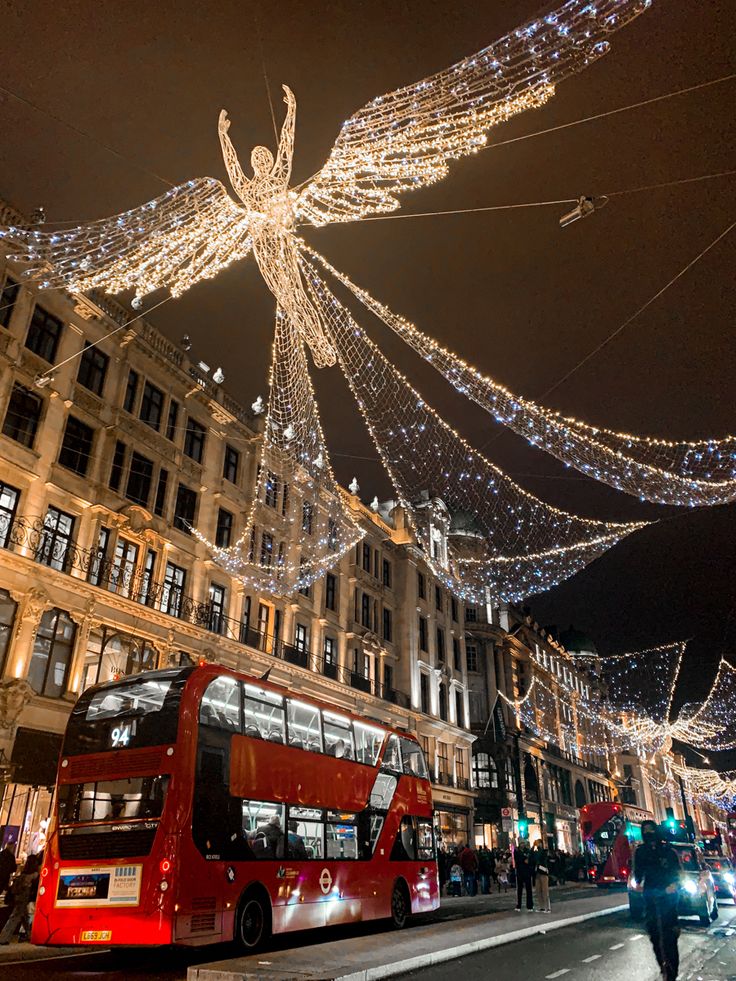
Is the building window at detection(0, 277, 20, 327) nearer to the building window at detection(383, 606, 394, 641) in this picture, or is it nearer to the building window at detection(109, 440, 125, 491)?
the building window at detection(109, 440, 125, 491)

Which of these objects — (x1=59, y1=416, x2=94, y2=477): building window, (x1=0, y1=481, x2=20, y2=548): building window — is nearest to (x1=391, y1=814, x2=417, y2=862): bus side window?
(x1=0, y1=481, x2=20, y2=548): building window

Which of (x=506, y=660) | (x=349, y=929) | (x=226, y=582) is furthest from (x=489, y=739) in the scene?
(x=349, y=929)

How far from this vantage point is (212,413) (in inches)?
1090

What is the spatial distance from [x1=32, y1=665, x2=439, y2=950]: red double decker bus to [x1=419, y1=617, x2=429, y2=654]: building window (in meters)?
28.3

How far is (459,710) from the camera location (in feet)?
147

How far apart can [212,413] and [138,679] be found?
1831 centimetres

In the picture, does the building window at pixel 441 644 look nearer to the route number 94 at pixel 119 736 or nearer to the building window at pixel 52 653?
the building window at pixel 52 653

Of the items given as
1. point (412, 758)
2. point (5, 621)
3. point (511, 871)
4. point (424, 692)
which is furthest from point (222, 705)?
point (424, 692)

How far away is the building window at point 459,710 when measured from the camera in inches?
1735

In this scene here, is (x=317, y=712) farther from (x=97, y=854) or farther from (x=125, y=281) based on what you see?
(x=125, y=281)

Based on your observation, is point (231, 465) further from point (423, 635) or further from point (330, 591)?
point (423, 635)

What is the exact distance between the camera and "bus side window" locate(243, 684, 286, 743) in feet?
36.1

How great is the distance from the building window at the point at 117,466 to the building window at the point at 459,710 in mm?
29126

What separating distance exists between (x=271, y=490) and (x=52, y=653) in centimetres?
1286
